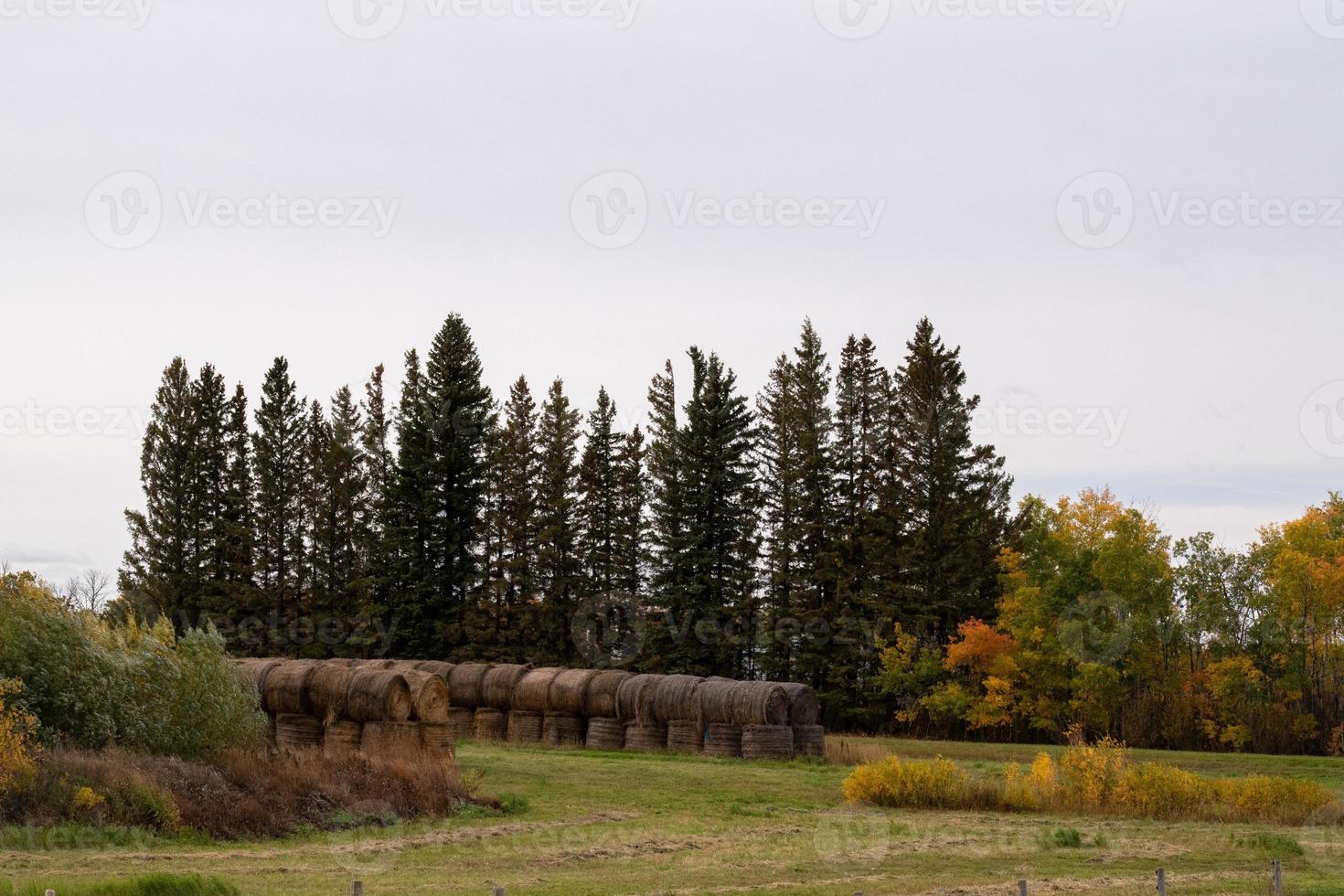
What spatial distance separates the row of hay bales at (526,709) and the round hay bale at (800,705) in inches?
0.9

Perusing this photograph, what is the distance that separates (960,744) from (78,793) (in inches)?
1116

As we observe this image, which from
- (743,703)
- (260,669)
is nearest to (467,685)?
(260,669)

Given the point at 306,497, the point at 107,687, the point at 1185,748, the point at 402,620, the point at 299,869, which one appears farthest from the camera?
the point at 306,497

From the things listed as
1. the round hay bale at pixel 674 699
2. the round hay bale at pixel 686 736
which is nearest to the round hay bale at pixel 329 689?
the round hay bale at pixel 674 699

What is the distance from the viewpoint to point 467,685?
39688mm

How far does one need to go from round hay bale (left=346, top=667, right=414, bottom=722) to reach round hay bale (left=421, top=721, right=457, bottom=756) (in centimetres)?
48

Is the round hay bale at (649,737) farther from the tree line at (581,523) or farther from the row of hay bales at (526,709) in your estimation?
the tree line at (581,523)

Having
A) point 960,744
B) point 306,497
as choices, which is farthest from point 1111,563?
point 306,497

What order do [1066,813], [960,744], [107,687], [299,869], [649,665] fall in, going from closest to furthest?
1. [299,869]
2. [107,687]
3. [1066,813]
4. [960,744]
5. [649,665]

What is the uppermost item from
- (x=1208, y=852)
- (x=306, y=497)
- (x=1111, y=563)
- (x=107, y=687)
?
(x=306, y=497)

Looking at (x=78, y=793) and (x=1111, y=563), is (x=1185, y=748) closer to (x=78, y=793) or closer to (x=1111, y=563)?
(x=1111, y=563)

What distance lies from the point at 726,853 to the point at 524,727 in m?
19.2

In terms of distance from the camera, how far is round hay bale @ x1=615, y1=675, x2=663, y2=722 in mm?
36656

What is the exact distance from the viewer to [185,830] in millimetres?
20766
